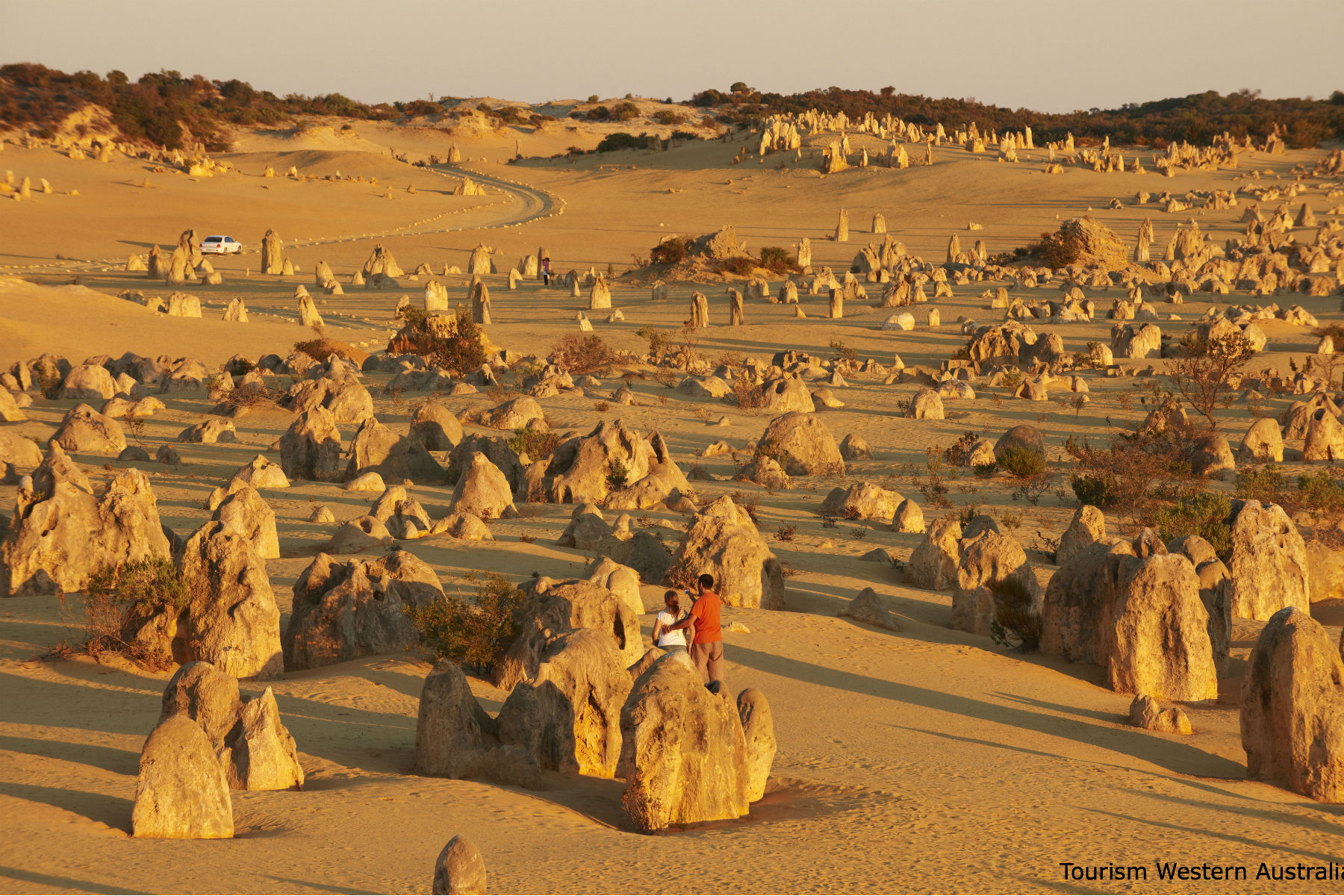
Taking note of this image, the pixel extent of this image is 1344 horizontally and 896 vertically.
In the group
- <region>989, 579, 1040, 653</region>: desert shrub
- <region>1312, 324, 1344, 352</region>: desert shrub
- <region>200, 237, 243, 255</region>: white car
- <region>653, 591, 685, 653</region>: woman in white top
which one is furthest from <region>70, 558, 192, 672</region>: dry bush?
<region>200, 237, 243, 255</region>: white car

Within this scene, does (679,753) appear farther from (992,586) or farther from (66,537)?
(66,537)

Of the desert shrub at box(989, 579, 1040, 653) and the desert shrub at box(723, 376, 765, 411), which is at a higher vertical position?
the desert shrub at box(723, 376, 765, 411)

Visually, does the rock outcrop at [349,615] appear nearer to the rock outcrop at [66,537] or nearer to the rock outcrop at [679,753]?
the rock outcrop at [66,537]

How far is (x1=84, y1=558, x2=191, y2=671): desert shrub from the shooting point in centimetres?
1076

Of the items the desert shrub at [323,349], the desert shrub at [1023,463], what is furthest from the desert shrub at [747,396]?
the desert shrub at [323,349]

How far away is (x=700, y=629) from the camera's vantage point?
394 inches

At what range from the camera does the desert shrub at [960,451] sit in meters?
20.5

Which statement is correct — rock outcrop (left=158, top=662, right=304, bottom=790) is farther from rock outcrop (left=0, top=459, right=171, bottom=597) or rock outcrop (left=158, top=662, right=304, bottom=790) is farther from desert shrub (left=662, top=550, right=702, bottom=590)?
desert shrub (left=662, top=550, right=702, bottom=590)

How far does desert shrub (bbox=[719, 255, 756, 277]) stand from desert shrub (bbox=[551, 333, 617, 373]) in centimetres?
1360

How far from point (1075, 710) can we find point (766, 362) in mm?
20520

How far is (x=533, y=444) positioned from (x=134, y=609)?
9693 millimetres

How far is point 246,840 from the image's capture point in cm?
696

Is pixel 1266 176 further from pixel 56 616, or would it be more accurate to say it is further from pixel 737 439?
pixel 56 616

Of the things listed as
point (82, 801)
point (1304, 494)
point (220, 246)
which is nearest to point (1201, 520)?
point (1304, 494)
